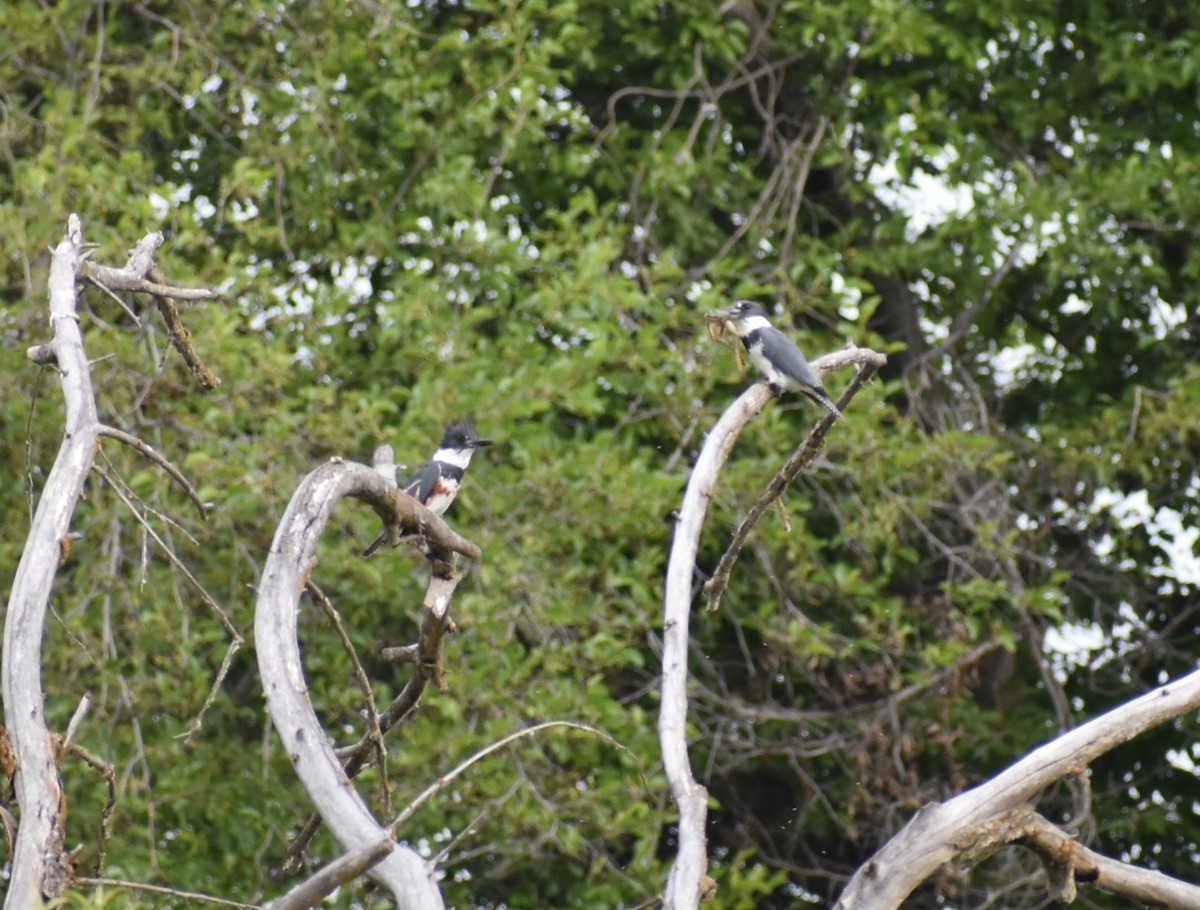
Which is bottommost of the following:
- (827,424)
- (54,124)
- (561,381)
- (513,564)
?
(513,564)

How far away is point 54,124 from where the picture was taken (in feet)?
20.0

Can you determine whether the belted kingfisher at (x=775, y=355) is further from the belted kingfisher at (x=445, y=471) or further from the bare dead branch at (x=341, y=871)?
the bare dead branch at (x=341, y=871)

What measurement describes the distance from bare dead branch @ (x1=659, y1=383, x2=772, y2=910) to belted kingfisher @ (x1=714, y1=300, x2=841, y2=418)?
138 centimetres

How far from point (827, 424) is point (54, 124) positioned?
156 inches

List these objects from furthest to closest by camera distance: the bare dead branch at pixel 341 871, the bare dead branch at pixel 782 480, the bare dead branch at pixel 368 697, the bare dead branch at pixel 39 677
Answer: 1. the bare dead branch at pixel 782 480
2. the bare dead branch at pixel 368 697
3. the bare dead branch at pixel 39 677
4. the bare dead branch at pixel 341 871

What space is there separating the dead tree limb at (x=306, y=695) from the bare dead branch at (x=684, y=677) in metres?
0.66

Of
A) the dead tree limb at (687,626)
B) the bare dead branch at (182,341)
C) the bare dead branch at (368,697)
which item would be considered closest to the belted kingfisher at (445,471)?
the dead tree limb at (687,626)

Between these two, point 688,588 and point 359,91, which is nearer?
point 688,588

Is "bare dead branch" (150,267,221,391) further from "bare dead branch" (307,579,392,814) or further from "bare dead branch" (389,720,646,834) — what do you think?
"bare dead branch" (389,720,646,834)

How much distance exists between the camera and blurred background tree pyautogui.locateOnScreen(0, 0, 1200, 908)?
567 cm

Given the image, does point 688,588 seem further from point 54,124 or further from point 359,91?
point 359,91

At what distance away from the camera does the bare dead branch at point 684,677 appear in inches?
95.7

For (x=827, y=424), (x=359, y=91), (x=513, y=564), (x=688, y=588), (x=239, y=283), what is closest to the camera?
(x=688, y=588)

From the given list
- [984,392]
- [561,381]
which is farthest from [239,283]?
[984,392]
